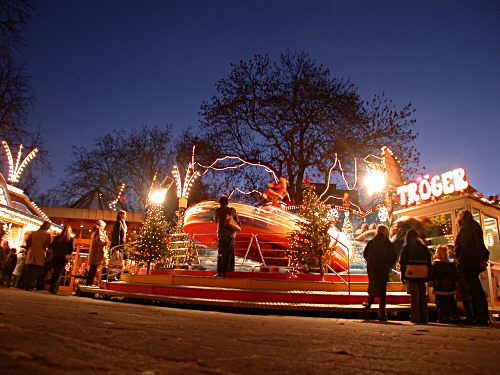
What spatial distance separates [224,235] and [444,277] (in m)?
5.08

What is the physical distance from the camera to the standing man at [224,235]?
31.9 feet

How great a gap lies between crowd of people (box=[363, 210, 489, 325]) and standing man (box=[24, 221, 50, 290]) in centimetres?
935

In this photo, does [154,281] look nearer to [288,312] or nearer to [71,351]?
[288,312]

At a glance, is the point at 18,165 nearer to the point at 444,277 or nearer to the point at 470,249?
the point at 444,277

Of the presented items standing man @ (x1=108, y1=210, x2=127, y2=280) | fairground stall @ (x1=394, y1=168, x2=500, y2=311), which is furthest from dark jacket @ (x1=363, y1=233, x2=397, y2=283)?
standing man @ (x1=108, y1=210, x2=127, y2=280)

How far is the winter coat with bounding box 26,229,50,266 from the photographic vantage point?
11.3m

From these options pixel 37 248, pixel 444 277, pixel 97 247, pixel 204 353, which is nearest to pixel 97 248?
pixel 97 247

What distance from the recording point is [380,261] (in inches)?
281

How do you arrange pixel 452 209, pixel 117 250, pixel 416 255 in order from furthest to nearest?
pixel 117 250 → pixel 452 209 → pixel 416 255

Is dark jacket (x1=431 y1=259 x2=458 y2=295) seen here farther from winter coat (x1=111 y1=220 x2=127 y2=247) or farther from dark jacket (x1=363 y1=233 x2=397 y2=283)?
winter coat (x1=111 y1=220 x2=127 y2=247)

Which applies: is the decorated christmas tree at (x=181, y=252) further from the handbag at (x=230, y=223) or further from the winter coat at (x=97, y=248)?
the handbag at (x=230, y=223)

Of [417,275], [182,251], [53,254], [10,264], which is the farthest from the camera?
[10,264]

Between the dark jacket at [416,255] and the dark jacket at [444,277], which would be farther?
the dark jacket at [444,277]

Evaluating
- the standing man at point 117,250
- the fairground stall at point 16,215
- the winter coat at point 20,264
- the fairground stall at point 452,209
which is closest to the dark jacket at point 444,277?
the fairground stall at point 452,209
